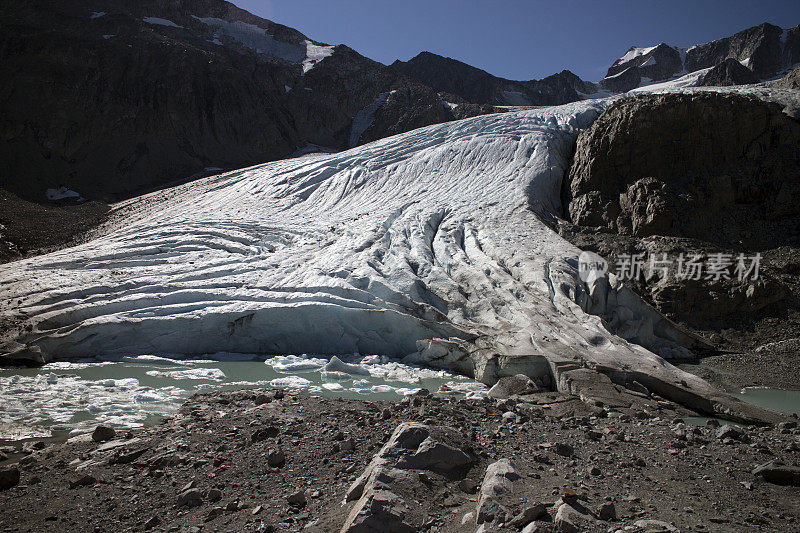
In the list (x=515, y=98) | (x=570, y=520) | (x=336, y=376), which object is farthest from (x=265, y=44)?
(x=570, y=520)

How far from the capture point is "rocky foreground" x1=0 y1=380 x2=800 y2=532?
122 inches

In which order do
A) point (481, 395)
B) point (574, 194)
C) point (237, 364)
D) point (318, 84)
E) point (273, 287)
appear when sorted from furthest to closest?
point (318, 84) < point (574, 194) < point (273, 287) < point (237, 364) < point (481, 395)

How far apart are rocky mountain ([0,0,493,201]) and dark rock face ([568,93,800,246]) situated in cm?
2158

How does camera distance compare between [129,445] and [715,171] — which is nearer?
[129,445]

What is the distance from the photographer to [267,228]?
15625 millimetres

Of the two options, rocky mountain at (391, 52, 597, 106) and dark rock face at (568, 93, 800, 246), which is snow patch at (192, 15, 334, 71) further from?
dark rock face at (568, 93, 800, 246)

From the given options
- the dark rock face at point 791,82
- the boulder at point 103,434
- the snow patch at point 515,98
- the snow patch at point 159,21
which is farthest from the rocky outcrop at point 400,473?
the snow patch at point 515,98

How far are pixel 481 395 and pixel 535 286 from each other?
5.05 metres

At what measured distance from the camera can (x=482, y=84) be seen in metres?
62.5

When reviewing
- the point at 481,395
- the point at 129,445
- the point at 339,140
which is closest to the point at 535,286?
the point at 481,395

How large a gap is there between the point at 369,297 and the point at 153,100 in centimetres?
3082

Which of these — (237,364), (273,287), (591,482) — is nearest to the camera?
(591,482)

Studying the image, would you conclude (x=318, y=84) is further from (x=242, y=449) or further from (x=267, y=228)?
(x=242, y=449)

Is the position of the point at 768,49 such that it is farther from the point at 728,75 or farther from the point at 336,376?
the point at 336,376
